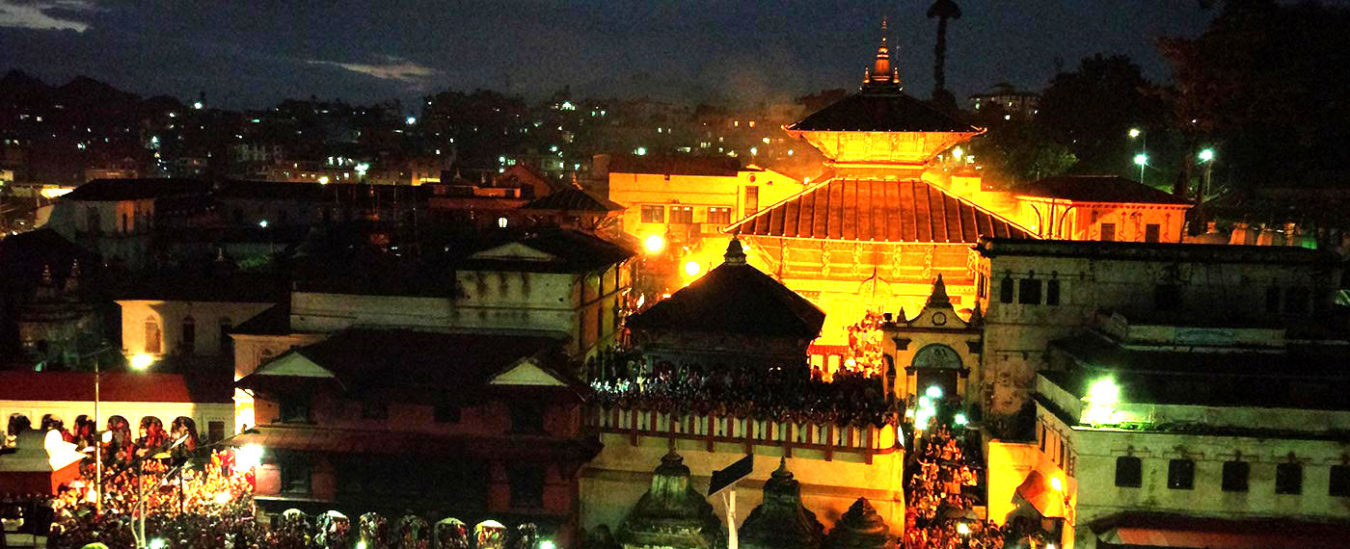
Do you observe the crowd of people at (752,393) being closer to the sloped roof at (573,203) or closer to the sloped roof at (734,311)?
the sloped roof at (734,311)

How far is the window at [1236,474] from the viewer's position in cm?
2280

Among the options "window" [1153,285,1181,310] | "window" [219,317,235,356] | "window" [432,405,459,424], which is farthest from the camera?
"window" [219,317,235,356]

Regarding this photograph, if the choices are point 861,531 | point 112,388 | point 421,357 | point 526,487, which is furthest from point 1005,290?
point 112,388

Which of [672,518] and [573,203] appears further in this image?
[573,203]

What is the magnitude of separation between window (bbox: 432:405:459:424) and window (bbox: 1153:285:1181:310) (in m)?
16.1

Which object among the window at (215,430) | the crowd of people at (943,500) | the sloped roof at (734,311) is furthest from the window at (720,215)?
the crowd of people at (943,500)

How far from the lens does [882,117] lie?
3934 cm

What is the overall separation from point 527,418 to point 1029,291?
1211 centimetres

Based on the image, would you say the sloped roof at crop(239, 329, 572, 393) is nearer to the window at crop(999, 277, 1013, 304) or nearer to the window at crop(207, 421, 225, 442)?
the window at crop(207, 421, 225, 442)

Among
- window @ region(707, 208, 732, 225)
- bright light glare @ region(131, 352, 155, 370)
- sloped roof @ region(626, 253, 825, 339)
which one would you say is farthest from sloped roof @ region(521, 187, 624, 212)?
sloped roof @ region(626, 253, 825, 339)

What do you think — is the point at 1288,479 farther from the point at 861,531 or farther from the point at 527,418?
the point at 527,418

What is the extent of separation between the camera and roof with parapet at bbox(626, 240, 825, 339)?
27.3m

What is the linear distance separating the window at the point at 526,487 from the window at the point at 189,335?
20.8 meters

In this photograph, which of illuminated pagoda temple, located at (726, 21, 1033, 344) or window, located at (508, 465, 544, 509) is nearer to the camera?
window, located at (508, 465, 544, 509)
